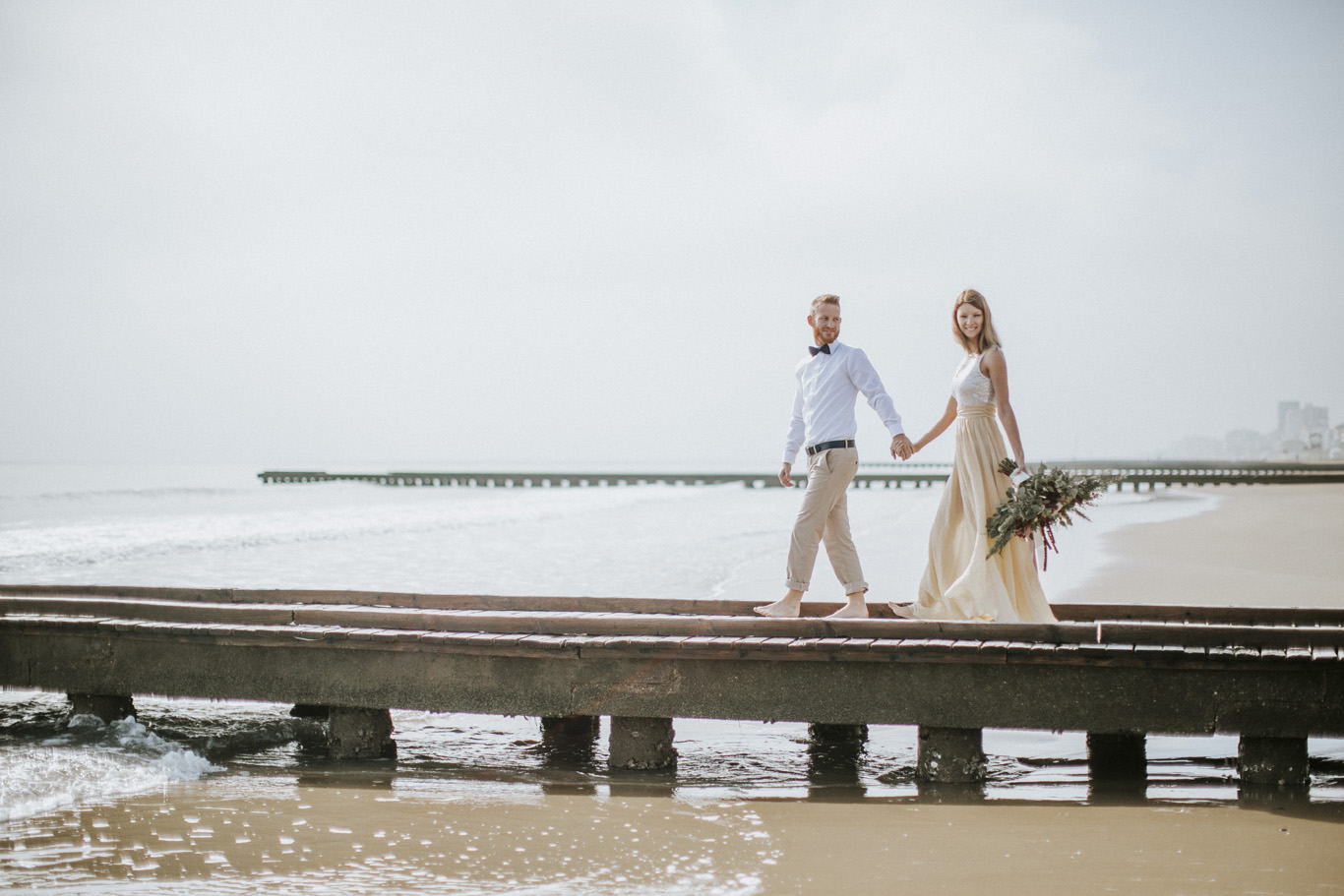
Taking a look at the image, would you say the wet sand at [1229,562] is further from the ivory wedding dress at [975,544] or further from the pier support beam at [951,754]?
the pier support beam at [951,754]

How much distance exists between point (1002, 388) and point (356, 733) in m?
4.44

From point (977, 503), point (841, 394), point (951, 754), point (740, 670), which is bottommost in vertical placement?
point (951, 754)

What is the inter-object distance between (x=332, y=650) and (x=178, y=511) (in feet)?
154

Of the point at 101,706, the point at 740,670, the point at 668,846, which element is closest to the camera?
the point at 668,846

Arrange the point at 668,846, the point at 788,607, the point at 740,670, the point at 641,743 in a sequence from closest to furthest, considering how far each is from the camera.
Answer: the point at 668,846
the point at 740,670
the point at 641,743
the point at 788,607

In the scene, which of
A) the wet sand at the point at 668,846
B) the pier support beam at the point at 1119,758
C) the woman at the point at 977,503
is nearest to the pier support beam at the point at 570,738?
the wet sand at the point at 668,846

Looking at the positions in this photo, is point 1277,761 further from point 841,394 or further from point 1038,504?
point 841,394

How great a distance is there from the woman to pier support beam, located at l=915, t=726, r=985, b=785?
0.72m

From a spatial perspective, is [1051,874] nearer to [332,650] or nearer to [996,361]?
[996,361]

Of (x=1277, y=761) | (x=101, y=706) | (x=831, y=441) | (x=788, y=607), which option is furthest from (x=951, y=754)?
(x=101, y=706)

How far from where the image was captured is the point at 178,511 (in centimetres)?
4831

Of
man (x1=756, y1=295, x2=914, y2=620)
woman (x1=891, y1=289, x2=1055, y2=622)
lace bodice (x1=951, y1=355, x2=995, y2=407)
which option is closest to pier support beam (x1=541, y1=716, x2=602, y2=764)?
man (x1=756, y1=295, x2=914, y2=620)

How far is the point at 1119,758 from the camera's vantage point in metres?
6.16

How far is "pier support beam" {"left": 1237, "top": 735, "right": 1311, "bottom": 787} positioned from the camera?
5.31m
